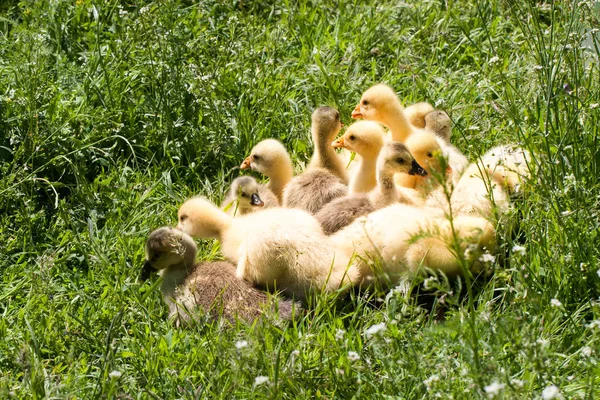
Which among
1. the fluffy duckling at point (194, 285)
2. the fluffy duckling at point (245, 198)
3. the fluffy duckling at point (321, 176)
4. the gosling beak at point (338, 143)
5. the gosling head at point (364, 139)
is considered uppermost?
the gosling head at point (364, 139)

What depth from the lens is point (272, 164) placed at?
541 cm

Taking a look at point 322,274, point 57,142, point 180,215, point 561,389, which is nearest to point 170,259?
point 180,215

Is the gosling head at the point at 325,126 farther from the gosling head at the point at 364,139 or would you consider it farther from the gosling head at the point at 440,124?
the gosling head at the point at 440,124

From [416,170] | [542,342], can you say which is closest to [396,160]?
[416,170]

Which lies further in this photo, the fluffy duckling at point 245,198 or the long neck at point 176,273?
the fluffy duckling at point 245,198

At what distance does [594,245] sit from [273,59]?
10.0ft

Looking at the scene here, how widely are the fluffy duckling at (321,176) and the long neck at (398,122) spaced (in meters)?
0.29

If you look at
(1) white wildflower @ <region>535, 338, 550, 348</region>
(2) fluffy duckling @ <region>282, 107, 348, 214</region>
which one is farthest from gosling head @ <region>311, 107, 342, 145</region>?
(1) white wildflower @ <region>535, 338, 550, 348</region>

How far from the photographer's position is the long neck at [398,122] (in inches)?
216

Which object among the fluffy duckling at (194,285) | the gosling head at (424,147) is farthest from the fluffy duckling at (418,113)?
the fluffy duckling at (194,285)

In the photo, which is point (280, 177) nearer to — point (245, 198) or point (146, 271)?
point (245, 198)

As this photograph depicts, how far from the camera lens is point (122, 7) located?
6715 millimetres

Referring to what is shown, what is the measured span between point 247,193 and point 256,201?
3.0 inches

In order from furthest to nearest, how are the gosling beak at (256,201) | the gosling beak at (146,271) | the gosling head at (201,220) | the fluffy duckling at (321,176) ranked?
the fluffy duckling at (321,176)
the gosling beak at (256,201)
the gosling head at (201,220)
the gosling beak at (146,271)
